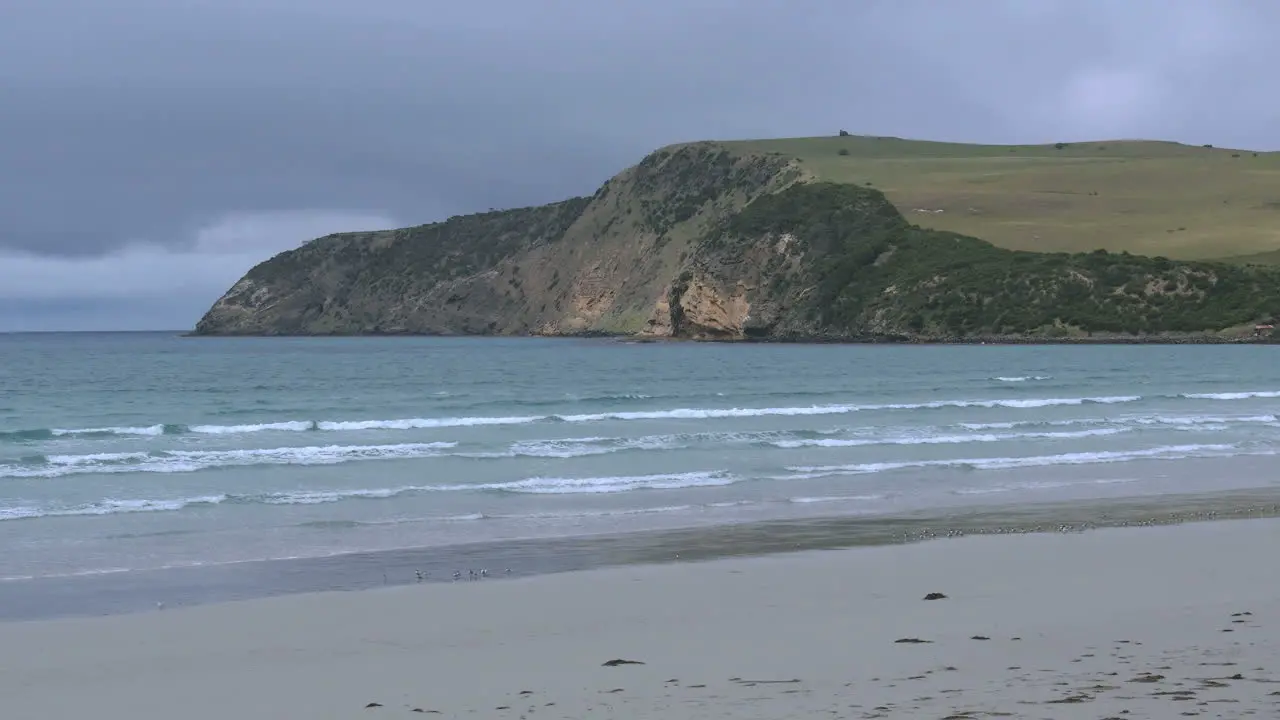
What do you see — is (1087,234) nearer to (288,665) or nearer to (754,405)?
(754,405)

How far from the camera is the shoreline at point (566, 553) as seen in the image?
1285cm

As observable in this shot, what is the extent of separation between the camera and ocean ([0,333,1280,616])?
16.3m

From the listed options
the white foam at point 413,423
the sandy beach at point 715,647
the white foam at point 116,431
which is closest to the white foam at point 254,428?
the white foam at point 413,423

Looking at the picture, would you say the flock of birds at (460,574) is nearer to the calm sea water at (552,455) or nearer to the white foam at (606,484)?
the calm sea water at (552,455)

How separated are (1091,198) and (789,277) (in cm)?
5077

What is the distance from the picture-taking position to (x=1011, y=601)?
38.9 feet

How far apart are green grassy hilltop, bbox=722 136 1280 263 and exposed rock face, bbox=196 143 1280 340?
346 inches

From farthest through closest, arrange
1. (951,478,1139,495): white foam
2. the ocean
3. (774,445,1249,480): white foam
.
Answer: (774,445,1249,480): white foam < (951,478,1139,495): white foam < the ocean

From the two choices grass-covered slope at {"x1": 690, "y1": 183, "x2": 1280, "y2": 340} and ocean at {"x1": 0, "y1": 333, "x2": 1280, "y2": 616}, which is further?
grass-covered slope at {"x1": 690, "y1": 183, "x2": 1280, "y2": 340}

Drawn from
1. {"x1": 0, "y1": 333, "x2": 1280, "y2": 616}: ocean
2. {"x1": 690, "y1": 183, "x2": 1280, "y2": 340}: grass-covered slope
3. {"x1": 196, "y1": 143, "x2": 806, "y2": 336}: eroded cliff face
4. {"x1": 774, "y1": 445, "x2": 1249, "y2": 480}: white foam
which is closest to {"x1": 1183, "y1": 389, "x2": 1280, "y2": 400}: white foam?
{"x1": 0, "y1": 333, "x2": 1280, "y2": 616}: ocean

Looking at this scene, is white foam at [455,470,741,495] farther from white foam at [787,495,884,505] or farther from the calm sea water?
white foam at [787,495,884,505]

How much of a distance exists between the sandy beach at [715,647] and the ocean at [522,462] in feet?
6.19

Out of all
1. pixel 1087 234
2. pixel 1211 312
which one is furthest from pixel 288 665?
pixel 1087 234

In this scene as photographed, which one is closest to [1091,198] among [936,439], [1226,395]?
[1226,395]
